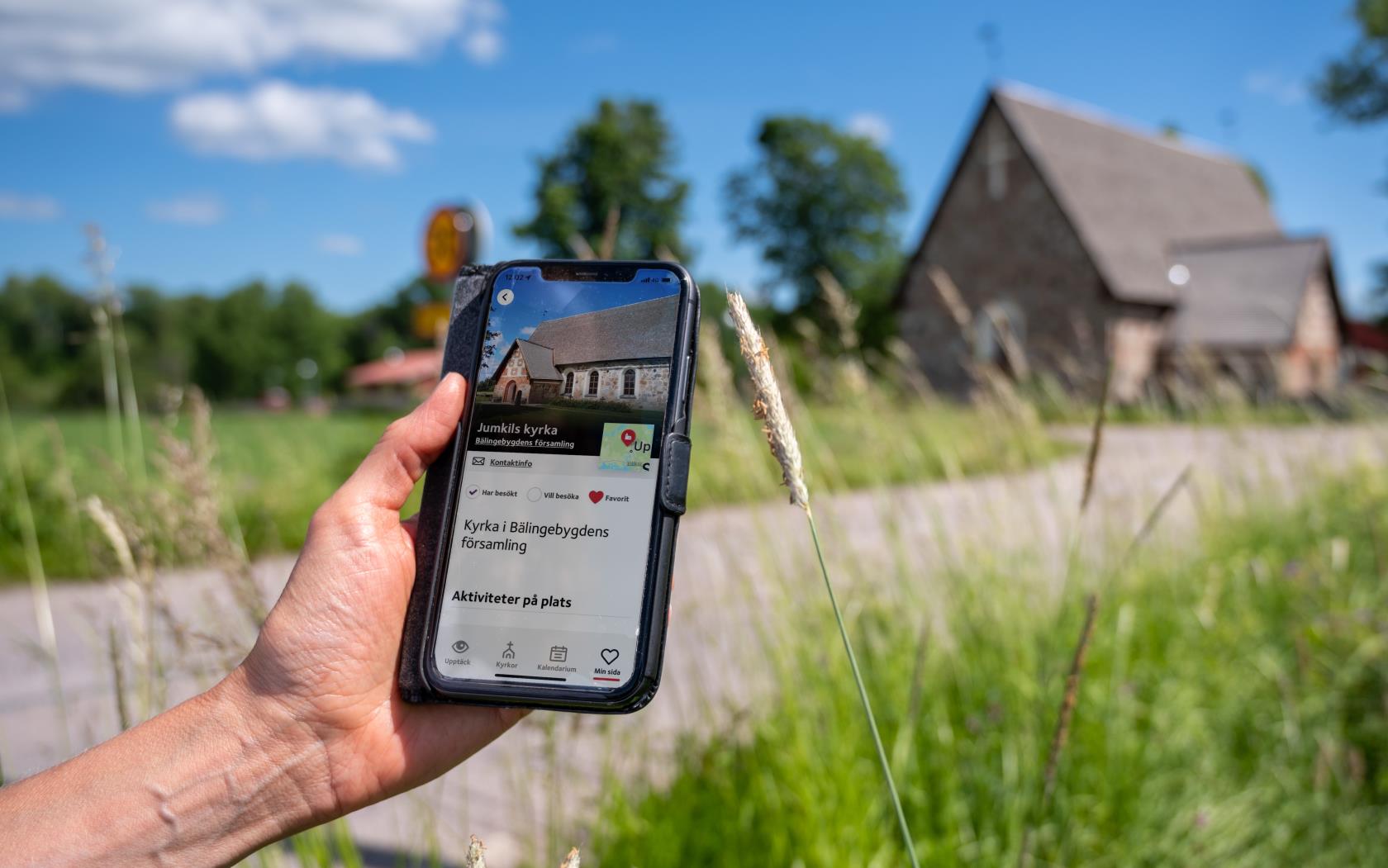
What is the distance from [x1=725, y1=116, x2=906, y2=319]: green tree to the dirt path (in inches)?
1417

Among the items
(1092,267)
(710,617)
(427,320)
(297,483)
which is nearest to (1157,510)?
(710,617)

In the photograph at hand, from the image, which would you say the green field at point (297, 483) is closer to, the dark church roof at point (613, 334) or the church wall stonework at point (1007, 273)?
the dark church roof at point (613, 334)

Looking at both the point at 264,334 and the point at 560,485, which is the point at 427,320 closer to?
the point at 560,485

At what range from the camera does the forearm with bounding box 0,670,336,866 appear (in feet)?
3.50

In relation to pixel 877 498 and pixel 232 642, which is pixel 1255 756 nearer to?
pixel 877 498

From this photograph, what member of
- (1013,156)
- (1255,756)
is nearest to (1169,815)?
(1255,756)

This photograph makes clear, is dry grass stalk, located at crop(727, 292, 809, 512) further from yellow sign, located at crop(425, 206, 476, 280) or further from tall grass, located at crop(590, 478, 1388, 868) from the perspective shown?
yellow sign, located at crop(425, 206, 476, 280)

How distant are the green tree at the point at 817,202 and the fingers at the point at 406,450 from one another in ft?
128

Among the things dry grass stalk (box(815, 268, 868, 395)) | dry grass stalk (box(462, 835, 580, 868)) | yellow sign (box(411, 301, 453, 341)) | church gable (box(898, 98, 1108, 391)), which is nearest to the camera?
dry grass stalk (box(462, 835, 580, 868))

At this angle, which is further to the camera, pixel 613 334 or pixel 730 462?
pixel 730 462

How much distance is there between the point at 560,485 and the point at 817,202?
41378 mm

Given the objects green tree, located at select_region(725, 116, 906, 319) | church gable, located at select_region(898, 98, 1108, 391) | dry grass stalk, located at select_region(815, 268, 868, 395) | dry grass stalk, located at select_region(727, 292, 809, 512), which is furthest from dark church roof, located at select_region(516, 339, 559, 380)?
green tree, located at select_region(725, 116, 906, 319)

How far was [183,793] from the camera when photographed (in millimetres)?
1129

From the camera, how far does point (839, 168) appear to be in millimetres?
41938
